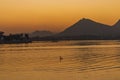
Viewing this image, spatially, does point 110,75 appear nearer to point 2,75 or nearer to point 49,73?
point 49,73

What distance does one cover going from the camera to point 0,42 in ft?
648

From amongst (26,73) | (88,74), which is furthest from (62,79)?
(26,73)

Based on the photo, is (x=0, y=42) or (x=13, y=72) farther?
(x=0, y=42)

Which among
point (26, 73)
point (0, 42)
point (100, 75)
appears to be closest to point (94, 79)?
point (100, 75)

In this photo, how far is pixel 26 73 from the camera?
3344 centimetres

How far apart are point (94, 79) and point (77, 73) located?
13.2 feet

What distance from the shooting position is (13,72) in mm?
34469

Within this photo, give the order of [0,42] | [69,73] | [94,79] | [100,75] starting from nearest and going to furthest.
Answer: [94,79]
[100,75]
[69,73]
[0,42]

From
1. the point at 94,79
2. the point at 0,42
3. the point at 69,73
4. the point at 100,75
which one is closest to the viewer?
the point at 94,79

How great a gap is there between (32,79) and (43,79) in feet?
2.61

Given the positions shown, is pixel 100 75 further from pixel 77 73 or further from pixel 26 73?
pixel 26 73

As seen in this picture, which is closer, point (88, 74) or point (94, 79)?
point (94, 79)

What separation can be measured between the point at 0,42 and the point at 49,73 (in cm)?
16671

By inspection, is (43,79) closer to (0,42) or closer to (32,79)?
(32,79)
